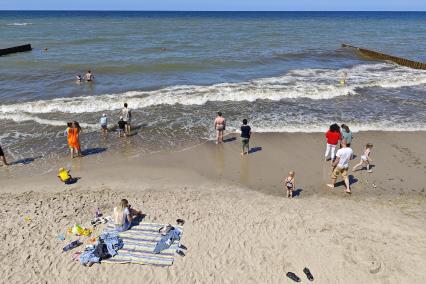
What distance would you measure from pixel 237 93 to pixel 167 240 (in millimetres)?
14136

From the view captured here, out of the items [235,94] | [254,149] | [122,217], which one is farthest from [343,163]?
[235,94]

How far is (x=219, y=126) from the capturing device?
45.0 ft

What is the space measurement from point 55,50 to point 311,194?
3654 cm

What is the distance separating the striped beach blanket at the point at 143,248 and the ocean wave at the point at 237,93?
11.2 meters

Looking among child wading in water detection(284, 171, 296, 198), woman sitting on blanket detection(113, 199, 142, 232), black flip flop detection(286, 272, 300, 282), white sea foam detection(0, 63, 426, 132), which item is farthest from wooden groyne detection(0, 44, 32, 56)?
black flip flop detection(286, 272, 300, 282)

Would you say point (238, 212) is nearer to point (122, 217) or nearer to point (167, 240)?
point (167, 240)

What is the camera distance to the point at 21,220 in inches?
365

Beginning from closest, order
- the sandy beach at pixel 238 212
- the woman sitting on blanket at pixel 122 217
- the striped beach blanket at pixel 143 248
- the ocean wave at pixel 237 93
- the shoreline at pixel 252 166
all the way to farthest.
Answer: the sandy beach at pixel 238 212 → the striped beach blanket at pixel 143 248 → the woman sitting on blanket at pixel 122 217 → the shoreline at pixel 252 166 → the ocean wave at pixel 237 93

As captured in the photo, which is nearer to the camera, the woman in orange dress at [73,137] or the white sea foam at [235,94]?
the woman in orange dress at [73,137]

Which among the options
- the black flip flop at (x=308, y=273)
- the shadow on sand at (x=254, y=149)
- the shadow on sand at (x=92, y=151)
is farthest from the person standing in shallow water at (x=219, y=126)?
the black flip flop at (x=308, y=273)

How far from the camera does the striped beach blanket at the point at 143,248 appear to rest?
775 centimetres

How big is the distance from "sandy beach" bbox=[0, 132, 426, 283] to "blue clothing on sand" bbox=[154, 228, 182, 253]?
0.22 metres

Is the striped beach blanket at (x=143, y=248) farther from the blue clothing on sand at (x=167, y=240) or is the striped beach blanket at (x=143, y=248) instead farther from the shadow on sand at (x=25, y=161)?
the shadow on sand at (x=25, y=161)

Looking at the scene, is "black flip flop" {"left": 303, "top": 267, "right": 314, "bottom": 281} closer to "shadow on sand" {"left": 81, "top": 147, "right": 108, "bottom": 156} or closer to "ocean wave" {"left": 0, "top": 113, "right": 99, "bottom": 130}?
"shadow on sand" {"left": 81, "top": 147, "right": 108, "bottom": 156}
